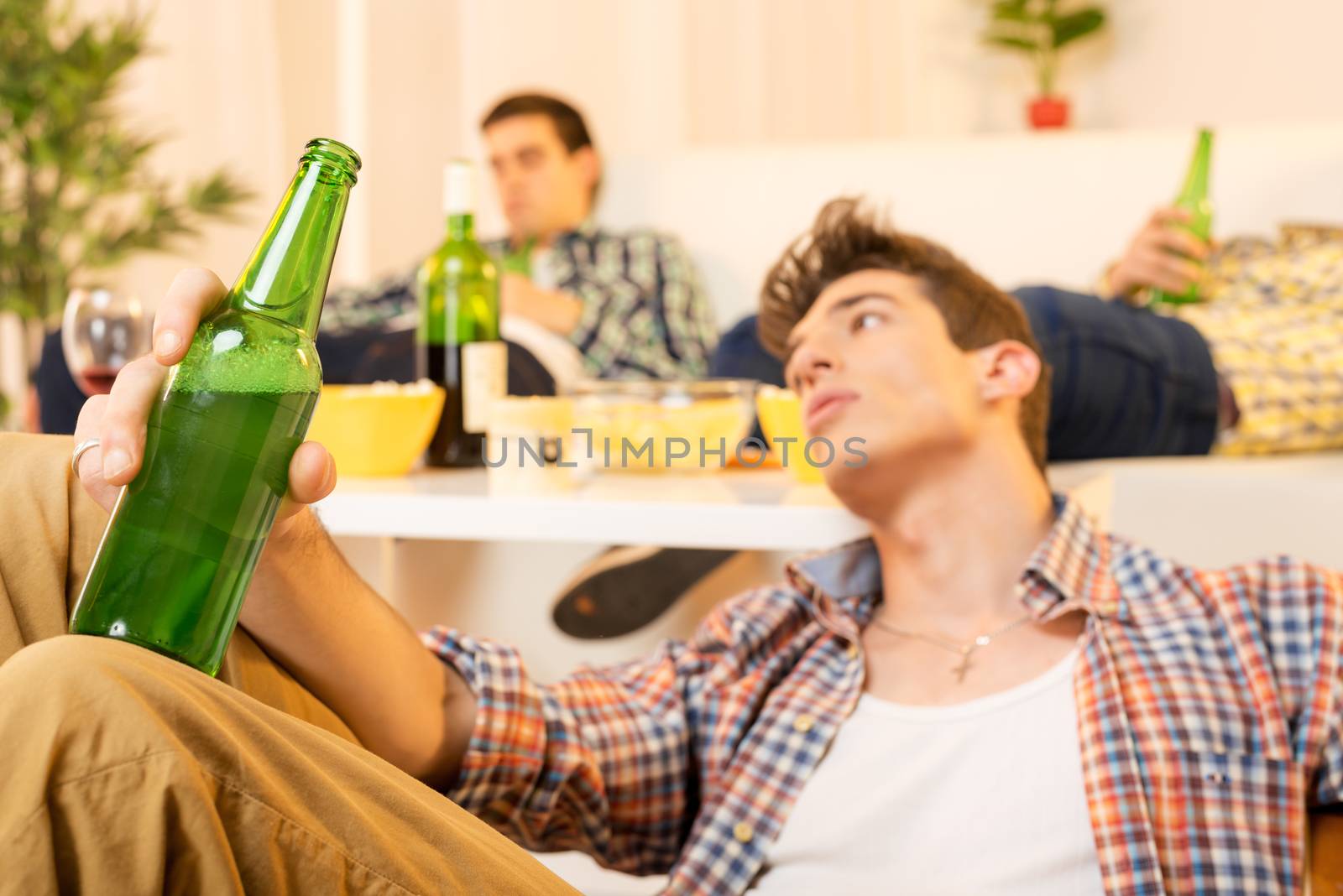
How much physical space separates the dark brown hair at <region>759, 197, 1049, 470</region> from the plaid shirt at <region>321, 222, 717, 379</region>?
1.27 m

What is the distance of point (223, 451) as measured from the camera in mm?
659

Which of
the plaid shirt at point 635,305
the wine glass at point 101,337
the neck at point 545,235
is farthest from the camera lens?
the neck at point 545,235

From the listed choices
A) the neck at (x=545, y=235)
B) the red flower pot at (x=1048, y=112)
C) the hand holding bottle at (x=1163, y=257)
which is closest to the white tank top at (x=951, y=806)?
the hand holding bottle at (x=1163, y=257)

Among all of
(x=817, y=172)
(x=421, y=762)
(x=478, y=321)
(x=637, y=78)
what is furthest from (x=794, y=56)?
(x=421, y=762)

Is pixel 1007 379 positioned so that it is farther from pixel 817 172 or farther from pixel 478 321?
pixel 817 172

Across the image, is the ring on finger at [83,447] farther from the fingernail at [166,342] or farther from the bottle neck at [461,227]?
the bottle neck at [461,227]

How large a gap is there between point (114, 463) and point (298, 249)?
13 cm

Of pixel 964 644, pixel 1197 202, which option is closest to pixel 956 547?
pixel 964 644

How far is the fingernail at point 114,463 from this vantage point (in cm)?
63

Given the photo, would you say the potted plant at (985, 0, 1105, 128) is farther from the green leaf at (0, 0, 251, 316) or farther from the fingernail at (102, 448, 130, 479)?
the fingernail at (102, 448, 130, 479)

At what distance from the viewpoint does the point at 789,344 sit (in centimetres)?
132

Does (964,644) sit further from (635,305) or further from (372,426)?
(635,305)

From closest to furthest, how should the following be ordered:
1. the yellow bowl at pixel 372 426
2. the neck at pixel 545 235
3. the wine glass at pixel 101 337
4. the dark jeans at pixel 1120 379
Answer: the yellow bowl at pixel 372 426 → the wine glass at pixel 101 337 → the dark jeans at pixel 1120 379 → the neck at pixel 545 235

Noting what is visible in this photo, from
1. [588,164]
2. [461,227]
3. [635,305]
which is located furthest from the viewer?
[588,164]
